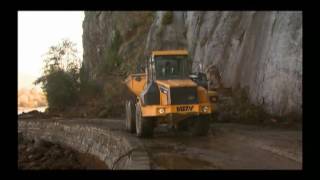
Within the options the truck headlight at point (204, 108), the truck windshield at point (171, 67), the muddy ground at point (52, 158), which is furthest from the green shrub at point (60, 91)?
the truck headlight at point (204, 108)

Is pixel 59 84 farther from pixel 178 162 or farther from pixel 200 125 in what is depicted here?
pixel 178 162

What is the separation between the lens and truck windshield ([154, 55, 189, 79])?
18000 millimetres

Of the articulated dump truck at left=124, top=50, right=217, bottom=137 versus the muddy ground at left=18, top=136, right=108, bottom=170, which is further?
the muddy ground at left=18, top=136, right=108, bottom=170

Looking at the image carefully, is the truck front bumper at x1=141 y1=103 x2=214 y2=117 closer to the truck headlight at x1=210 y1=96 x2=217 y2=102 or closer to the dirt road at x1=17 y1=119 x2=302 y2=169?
the dirt road at x1=17 y1=119 x2=302 y2=169

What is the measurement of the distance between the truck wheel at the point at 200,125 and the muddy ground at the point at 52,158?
3636 mm

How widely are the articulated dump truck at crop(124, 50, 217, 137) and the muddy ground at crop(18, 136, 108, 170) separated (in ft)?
8.48

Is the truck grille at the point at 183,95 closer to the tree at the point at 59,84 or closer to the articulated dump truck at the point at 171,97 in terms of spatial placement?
the articulated dump truck at the point at 171,97

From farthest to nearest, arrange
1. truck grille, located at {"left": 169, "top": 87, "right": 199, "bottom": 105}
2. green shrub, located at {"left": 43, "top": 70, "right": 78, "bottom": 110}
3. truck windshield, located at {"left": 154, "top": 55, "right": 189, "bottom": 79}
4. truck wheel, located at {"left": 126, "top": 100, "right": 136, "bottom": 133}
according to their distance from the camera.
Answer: green shrub, located at {"left": 43, "top": 70, "right": 78, "bottom": 110} < truck wheel, located at {"left": 126, "top": 100, "right": 136, "bottom": 133} < truck windshield, located at {"left": 154, "top": 55, "right": 189, "bottom": 79} < truck grille, located at {"left": 169, "top": 87, "right": 199, "bottom": 105}

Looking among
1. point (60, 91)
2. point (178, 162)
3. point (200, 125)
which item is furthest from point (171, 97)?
point (60, 91)

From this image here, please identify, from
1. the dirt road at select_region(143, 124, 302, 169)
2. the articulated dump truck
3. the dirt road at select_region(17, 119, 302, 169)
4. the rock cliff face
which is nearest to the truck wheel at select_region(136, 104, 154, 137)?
the articulated dump truck

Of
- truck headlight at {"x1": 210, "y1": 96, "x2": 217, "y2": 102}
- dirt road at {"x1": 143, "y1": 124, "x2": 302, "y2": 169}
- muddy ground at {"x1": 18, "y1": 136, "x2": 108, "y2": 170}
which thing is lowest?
muddy ground at {"x1": 18, "y1": 136, "x2": 108, "y2": 170}

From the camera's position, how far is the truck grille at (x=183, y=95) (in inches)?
664
